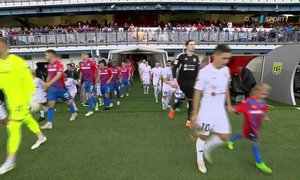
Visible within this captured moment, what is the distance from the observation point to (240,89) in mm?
11070

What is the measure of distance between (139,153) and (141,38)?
17598 mm

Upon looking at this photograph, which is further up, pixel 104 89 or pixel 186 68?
pixel 186 68

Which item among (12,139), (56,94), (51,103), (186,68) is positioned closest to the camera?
(12,139)

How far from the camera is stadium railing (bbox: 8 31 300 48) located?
21.6 metres

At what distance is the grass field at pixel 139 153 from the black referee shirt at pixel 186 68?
1.38m

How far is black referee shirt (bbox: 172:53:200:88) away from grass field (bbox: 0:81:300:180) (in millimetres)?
1383

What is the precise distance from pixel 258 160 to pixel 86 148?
3445 millimetres

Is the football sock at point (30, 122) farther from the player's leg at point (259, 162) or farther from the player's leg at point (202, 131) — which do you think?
the player's leg at point (259, 162)

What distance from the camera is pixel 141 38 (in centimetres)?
2164

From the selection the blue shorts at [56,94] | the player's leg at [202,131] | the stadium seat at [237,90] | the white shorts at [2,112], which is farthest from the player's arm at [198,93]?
the stadium seat at [237,90]

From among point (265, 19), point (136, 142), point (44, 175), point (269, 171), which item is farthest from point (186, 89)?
point (265, 19)

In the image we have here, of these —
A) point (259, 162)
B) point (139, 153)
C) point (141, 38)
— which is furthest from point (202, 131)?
point (141, 38)

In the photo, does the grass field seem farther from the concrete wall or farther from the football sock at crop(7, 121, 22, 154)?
the concrete wall

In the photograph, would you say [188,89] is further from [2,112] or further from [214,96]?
[2,112]
